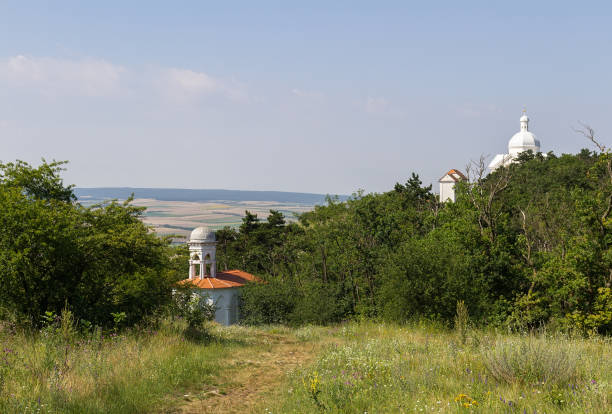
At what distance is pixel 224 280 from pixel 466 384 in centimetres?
3980

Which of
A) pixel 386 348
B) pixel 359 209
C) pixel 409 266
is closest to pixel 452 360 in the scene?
pixel 386 348

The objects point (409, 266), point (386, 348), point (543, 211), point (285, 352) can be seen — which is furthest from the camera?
point (543, 211)

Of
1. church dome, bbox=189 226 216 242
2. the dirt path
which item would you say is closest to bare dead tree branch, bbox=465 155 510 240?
the dirt path

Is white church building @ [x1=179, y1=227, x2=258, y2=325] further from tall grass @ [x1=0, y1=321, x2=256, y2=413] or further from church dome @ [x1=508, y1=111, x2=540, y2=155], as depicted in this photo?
church dome @ [x1=508, y1=111, x2=540, y2=155]

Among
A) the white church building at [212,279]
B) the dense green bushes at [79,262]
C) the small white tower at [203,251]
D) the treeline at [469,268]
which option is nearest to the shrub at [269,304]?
the treeline at [469,268]

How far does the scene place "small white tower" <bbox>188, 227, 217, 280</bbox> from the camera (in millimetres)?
45188

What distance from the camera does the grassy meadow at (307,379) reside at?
21.3ft

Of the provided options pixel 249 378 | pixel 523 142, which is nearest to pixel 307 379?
pixel 249 378

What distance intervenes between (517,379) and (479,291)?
668 inches

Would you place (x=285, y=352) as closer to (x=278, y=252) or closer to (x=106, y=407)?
(x=106, y=407)

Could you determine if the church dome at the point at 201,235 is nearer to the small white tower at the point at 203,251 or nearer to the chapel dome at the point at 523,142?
the small white tower at the point at 203,251

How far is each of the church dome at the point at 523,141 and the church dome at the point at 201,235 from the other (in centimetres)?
12776

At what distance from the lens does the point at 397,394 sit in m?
7.21

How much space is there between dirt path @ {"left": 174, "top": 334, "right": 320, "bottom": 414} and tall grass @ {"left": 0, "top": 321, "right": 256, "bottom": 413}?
1.25 ft
